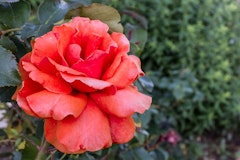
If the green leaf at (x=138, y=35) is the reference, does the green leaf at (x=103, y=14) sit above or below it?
above

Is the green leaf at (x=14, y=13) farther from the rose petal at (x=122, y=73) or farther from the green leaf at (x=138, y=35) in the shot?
the green leaf at (x=138, y=35)

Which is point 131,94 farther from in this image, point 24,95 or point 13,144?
point 13,144

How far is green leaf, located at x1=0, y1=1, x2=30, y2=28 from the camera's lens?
0.86m

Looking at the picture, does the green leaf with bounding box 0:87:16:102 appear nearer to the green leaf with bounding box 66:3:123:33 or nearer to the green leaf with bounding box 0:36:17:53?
the green leaf with bounding box 0:36:17:53

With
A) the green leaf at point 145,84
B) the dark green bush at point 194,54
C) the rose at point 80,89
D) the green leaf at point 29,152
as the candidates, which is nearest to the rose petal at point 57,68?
the rose at point 80,89

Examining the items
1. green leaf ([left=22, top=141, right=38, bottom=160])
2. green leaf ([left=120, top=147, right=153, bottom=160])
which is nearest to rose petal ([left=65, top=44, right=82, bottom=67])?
green leaf ([left=22, top=141, right=38, bottom=160])

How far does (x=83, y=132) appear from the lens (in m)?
0.67

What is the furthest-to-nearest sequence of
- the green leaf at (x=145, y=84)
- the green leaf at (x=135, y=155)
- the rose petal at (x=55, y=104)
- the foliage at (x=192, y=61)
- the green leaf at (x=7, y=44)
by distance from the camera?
the foliage at (x=192, y=61) < the green leaf at (x=135, y=155) < the green leaf at (x=145, y=84) < the green leaf at (x=7, y=44) < the rose petal at (x=55, y=104)

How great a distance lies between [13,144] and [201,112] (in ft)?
7.05

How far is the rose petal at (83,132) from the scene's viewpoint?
67cm

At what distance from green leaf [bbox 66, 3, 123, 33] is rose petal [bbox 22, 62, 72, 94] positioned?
185 millimetres

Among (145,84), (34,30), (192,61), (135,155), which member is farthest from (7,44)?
(192,61)

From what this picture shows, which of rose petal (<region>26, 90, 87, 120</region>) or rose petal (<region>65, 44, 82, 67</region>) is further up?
rose petal (<region>65, 44, 82, 67</region>)

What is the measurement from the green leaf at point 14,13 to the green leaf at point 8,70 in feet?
0.35
